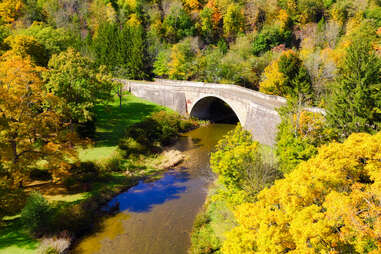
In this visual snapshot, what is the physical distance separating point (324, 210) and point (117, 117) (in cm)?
4358

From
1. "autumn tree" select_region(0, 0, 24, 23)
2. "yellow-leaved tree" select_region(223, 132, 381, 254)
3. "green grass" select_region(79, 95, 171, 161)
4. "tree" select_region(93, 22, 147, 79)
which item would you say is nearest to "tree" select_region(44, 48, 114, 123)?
"green grass" select_region(79, 95, 171, 161)

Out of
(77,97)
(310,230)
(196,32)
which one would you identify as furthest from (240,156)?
(196,32)

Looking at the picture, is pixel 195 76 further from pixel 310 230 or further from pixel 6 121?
pixel 310 230

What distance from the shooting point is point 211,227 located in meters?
23.6

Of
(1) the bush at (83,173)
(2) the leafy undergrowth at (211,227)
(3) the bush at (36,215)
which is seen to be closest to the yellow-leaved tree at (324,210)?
(2) the leafy undergrowth at (211,227)

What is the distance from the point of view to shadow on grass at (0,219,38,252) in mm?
20516

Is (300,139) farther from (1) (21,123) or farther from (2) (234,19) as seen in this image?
(2) (234,19)

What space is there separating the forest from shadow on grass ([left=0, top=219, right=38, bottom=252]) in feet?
1.33

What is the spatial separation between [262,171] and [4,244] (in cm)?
2026

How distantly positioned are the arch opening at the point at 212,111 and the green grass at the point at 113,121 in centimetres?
685

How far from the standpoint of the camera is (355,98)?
92.7 feet

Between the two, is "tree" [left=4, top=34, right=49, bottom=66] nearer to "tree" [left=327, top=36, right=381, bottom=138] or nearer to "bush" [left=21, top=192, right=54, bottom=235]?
"bush" [left=21, top=192, right=54, bottom=235]

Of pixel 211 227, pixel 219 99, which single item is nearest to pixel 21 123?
pixel 211 227

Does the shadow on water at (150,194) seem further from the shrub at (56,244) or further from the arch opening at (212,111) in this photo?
the arch opening at (212,111)
